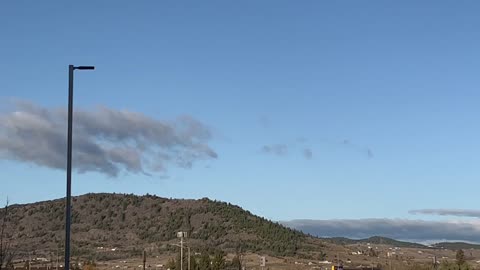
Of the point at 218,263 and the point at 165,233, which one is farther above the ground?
the point at 165,233

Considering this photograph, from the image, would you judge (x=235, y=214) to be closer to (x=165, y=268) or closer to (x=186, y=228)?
(x=186, y=228)

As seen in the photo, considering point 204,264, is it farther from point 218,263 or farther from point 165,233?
point 165,233

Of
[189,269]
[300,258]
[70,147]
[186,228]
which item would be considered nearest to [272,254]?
[300,258]

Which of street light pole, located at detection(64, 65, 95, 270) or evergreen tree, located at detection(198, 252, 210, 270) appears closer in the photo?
street light pole, located at detection(64, 65, 95, 270)

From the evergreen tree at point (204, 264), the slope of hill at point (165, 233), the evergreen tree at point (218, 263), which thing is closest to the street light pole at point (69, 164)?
the evergreen tree at point (204, 264)

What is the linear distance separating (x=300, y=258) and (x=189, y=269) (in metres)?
67.0

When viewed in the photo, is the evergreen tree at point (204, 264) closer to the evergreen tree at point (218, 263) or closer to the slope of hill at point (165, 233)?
the evergreen tree at point (218, 263)

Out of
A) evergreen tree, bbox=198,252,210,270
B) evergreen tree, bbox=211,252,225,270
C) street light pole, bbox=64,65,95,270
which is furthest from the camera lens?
evergreen tree, bbox=211,252,225,270

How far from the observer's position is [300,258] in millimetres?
172625

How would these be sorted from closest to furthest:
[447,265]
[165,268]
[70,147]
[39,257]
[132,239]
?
[70,147] → [447,265] → [165,268] → [39,257] → [132,239]

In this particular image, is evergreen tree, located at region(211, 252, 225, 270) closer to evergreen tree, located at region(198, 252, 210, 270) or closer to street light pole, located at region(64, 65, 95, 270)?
evergreen tree, located at region(198, 252, 210, 270)

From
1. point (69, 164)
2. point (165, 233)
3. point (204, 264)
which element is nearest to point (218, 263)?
point (204, 264)

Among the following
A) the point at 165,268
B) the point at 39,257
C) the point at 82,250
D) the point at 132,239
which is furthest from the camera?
A: the point at 132,239

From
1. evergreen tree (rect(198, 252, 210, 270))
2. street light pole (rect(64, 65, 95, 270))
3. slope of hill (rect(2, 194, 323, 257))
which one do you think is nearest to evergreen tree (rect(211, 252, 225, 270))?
evergreen tree (rect(198, 252, 210, 270))
